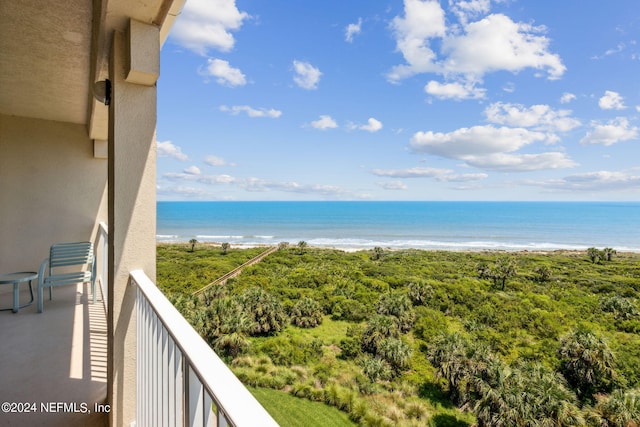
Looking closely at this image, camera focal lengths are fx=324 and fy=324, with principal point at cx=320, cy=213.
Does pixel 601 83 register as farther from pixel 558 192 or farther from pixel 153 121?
pixel 153 121

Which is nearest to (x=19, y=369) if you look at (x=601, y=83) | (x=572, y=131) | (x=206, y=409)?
(x=206, y=409)

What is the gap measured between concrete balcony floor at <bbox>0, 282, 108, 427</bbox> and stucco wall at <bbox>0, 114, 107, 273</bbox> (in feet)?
2.15

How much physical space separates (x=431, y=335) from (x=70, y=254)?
66.2 feet

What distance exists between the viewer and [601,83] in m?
42.6

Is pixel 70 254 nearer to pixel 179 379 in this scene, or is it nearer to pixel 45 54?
pixel 45 54

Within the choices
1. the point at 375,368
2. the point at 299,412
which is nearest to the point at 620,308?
the point at 375,368

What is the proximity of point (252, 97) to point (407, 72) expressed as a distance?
23.0 m

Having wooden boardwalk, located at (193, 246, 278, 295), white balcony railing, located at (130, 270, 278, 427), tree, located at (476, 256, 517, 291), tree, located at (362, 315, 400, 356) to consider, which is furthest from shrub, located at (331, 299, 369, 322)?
white balcony railing, located at (130, 270, 278, 427)

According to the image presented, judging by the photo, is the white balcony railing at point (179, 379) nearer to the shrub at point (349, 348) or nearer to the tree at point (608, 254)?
the shrub at point (349, 348)

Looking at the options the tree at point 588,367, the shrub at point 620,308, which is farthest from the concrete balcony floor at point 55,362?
the shrub at point 620,308

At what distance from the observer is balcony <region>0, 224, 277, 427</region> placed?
57 centimetres

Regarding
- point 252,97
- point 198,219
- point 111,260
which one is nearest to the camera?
point 111,260

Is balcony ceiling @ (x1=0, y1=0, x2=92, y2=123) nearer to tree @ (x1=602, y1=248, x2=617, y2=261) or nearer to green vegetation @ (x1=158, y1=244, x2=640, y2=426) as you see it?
green vegetation @ (x1=158, y1=244, x2=640, y2=426)

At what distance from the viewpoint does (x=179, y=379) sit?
0.84 m
